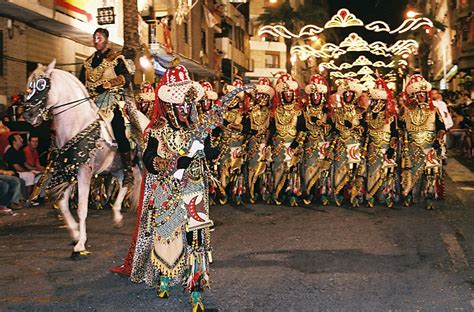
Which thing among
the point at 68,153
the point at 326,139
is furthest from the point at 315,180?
the point at 68,153

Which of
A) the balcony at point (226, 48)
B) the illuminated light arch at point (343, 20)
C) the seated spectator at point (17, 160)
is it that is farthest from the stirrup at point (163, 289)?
the balcony at point (226, 48)

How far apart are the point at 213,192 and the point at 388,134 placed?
3.73 m

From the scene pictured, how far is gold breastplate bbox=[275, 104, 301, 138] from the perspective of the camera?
12.4 m

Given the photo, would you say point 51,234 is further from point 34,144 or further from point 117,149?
point 34,144

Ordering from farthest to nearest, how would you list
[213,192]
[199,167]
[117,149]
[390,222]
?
[213,192], [390,222], [117,149], [199,167]

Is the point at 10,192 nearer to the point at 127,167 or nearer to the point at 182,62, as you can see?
the point at 127,167

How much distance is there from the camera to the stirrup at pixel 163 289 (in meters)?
6.15

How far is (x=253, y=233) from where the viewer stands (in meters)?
9.82

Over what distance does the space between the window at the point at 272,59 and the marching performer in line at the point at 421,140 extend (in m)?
58.3

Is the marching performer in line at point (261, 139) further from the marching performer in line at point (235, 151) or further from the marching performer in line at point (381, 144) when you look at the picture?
the marching performer in line at point (381, 144)

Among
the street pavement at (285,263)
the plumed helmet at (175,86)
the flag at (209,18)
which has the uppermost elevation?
the flag at (209,18)

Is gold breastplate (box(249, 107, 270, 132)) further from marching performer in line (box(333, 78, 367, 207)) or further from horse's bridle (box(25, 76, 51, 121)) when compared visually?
horse's bridle (box(25, 76, 51, 121))

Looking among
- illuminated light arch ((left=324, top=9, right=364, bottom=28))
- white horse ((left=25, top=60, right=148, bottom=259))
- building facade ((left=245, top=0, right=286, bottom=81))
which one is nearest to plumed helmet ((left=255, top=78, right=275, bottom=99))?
white horse ((left=25, top=60, right=148, bottom=259))

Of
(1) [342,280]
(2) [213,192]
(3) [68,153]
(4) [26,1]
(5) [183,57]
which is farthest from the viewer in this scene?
(5) [183,57]
